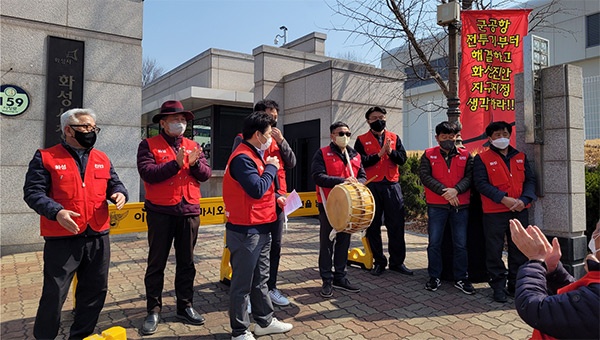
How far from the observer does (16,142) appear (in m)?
6.65

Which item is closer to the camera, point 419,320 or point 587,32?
point 419,320

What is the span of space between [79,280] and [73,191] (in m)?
0.76

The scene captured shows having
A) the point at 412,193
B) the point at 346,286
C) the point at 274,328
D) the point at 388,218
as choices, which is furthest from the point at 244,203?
the point at 412,193

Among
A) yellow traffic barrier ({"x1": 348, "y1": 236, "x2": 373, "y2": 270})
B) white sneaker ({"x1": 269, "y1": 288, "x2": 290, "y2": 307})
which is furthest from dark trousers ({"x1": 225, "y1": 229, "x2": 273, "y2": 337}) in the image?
yellow traffic barrier ({"x1": 348, "y1": 236, "x2": 373, "y2": 270})

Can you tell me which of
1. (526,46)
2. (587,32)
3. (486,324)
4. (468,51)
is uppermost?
(587,32)

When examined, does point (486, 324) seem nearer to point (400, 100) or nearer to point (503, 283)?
point (503, 283)

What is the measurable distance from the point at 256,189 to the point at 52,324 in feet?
6.29

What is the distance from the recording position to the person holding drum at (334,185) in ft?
15.3

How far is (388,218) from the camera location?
546cm

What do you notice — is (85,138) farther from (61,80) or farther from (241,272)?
(61,80)

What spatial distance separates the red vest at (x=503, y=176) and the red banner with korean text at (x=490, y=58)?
200 cm

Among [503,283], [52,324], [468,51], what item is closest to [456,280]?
[503,283]

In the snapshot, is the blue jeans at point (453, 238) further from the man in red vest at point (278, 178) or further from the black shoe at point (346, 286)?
the man in red vest at point (278, 178)

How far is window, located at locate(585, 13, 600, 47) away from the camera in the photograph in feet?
71.6
